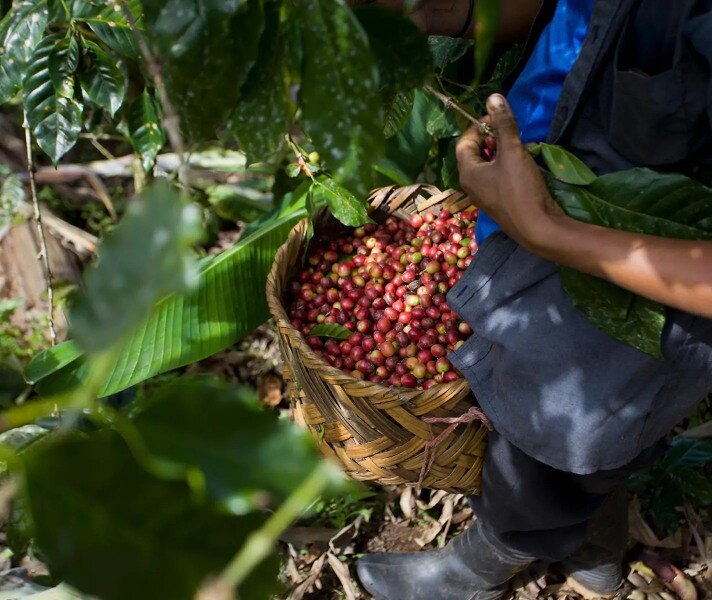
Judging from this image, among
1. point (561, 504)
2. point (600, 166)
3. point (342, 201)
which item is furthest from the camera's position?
point (342, 201)

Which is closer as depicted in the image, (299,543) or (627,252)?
(627,252)

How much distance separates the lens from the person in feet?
2.92

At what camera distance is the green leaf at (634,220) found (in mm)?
914

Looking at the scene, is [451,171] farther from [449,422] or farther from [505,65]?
[449,422]

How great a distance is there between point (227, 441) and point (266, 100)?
0.32 m

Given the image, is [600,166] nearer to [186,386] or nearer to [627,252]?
[627,252]

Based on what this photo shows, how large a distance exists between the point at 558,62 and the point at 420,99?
77 cm

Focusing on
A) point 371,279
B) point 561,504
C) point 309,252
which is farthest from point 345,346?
point 561,504

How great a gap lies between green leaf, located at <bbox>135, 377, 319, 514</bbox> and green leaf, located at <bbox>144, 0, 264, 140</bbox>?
0.89 ft

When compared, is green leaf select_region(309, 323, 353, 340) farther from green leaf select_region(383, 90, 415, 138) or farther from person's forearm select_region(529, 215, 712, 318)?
person's forearm select_region(529, 215, 712, 318)

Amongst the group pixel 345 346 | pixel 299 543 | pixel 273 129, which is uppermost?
pixel 273 129

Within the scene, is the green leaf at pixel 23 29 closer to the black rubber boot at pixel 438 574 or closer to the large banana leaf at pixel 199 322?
the large banana leaf at pixel 199 322

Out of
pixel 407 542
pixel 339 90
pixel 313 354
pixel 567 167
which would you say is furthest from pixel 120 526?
pixel 407 542

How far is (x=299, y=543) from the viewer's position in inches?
73.7
